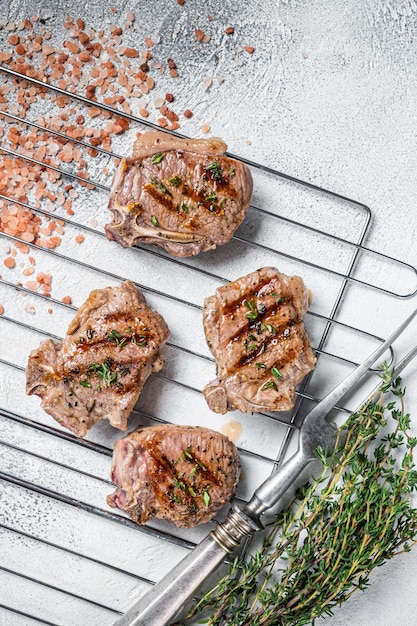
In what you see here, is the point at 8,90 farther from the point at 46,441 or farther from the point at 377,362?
the point at 377,362

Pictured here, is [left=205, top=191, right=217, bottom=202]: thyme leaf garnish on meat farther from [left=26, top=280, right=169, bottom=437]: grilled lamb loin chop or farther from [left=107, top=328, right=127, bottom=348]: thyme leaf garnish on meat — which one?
[left=107, top=328, right=127, bottom=348]: thyme leaf garnish on meat

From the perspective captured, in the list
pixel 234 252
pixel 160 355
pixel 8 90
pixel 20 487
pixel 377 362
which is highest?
pixel 8 90

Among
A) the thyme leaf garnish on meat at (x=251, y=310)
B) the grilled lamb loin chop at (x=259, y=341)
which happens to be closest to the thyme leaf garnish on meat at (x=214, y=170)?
the grilled lamb loin chop at (x=259, y=341)

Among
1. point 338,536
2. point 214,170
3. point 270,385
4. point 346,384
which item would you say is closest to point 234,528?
point 338,536

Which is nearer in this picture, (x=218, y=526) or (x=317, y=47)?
(x=218, y=526)

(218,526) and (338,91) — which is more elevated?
(338,91)

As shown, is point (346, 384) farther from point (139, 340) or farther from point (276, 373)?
point (139, 340)

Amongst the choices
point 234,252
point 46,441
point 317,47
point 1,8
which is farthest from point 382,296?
point 1,8
